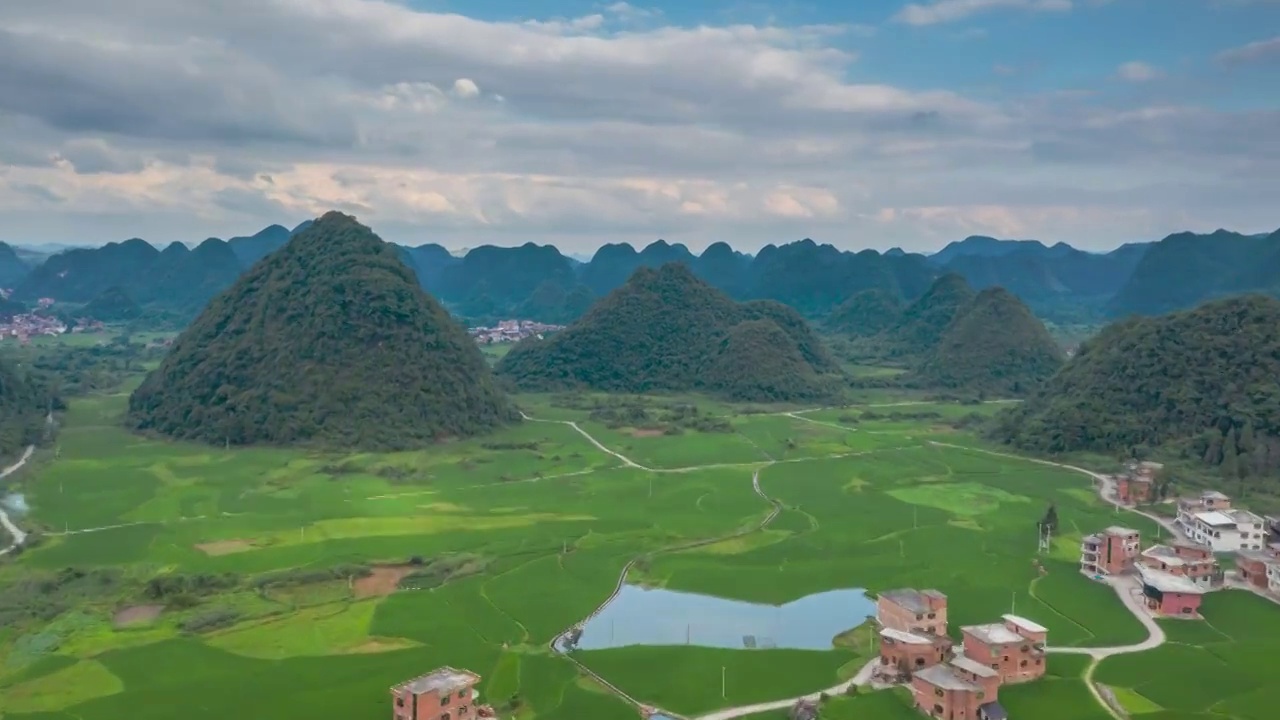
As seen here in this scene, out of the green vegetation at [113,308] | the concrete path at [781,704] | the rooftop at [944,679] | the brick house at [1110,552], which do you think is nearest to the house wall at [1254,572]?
the brick house at [1110,552]

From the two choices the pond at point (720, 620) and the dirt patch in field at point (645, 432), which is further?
the dirt patch in field at point (645, 432)

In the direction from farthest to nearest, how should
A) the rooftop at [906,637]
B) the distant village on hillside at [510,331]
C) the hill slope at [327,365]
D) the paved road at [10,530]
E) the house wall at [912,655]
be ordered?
the distant village on hillside at [510,331] → the hill slope at [327,365] → the paved road at [10,530] → the rooftop at [906,637] → the house wall at [912,655]

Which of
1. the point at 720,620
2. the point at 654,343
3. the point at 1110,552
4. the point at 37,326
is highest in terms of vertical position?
the point at 654,343

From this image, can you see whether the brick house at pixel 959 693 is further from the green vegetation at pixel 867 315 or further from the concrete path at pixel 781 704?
the green vegetation at pixel 867 315

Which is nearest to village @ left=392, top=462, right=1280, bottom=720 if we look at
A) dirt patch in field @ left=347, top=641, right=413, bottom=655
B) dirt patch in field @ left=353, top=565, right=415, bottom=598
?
dirt patch in field @ left=347, top=641, right=413, bottom=655

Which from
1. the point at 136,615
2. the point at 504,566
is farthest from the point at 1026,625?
the point at 136,615

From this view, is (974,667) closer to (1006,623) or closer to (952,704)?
(952,704)

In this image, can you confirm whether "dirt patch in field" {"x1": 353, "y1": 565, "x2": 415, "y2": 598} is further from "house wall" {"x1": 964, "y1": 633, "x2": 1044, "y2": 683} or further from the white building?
the white building
